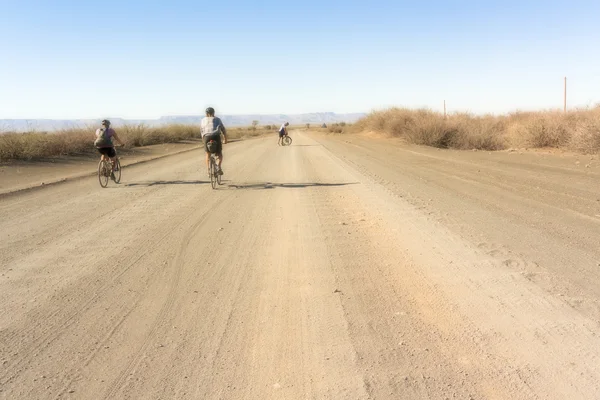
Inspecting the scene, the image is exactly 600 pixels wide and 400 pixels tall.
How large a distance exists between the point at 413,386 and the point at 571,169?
15678 mm

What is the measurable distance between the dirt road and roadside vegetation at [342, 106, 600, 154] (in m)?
12.5

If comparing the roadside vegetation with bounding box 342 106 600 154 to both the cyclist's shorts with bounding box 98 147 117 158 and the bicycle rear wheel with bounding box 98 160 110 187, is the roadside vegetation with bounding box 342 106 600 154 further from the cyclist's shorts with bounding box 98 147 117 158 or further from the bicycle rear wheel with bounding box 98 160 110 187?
the bicycle rear wheel with bounding box 98 160 110 187

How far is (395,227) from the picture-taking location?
854 centimetres

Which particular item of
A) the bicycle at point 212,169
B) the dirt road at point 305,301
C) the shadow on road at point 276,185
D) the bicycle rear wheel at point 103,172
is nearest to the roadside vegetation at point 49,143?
the bicycle rear wheel at point 103,172

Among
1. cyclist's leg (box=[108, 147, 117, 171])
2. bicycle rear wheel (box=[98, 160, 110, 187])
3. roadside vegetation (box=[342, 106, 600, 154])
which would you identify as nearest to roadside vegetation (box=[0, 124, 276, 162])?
cyclist's leg (box=[108, 147, 117, 171])

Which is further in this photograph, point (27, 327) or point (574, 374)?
point (27, 327)

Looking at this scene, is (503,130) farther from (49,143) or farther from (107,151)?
(49,143)

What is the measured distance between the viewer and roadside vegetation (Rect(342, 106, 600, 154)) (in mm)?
22172

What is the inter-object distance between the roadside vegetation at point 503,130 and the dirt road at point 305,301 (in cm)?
1250

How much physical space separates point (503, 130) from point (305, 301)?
32.3 metres

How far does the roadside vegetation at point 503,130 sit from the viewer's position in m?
22.2

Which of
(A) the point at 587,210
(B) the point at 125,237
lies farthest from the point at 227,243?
(A) the point at 587,210

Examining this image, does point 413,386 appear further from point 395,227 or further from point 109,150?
point 109,150

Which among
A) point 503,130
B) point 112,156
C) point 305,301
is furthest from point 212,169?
point 503,130
